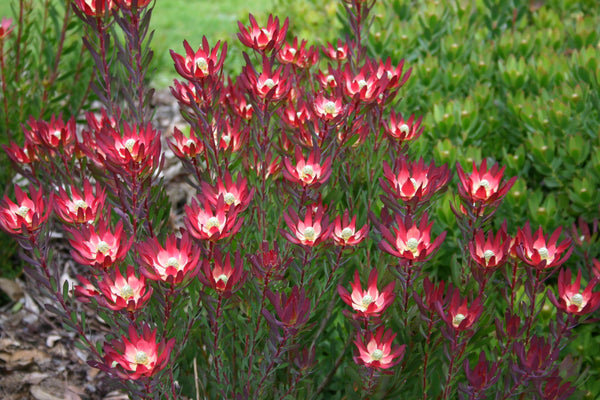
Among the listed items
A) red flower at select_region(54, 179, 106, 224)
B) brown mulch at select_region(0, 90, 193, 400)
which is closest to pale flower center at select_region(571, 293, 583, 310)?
red flower at select_region(54, 179, 106, 224)

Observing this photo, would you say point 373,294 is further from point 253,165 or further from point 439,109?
point 439,109

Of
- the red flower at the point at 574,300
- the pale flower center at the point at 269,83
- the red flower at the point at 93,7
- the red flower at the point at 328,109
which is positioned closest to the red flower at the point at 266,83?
the pale flower center at the point at 269,83

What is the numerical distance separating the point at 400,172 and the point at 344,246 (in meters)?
0.26

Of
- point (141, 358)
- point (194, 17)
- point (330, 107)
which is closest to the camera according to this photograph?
point (141, 358)

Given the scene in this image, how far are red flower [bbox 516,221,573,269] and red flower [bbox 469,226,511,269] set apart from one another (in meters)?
0.05

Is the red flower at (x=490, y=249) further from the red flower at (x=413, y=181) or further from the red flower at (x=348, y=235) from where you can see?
the red flower at (x=348, y=235)

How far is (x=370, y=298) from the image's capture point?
1639 mm

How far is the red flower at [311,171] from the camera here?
1.65 m

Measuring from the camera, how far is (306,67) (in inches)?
91.5

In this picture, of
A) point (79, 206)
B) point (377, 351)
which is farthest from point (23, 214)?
point (377, 351)

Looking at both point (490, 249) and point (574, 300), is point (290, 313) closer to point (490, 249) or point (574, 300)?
point (490, 249)

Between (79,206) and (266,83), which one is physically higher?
(266,83)

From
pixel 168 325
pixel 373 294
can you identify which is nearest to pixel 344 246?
pixel 373 294

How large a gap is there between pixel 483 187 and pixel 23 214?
1.20 meters
